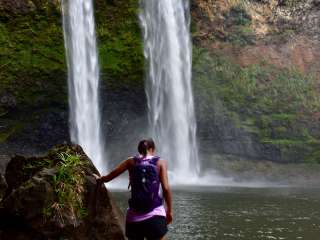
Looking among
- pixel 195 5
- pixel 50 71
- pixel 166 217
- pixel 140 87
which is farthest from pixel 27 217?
pixel 195 5

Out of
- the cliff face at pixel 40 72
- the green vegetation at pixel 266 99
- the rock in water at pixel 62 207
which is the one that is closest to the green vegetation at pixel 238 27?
the green vegetation at pixel 266 99

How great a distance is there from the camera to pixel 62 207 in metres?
6.84

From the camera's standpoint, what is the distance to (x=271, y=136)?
96.4 ft

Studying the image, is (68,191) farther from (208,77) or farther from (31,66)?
(208,77)

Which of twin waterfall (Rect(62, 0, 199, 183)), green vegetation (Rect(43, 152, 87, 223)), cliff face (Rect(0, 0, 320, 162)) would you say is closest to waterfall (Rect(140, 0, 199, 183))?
twin waterfall (Rect(62, 0, 199, 183))

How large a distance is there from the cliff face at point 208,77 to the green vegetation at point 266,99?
58 mm

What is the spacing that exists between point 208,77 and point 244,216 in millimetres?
18510

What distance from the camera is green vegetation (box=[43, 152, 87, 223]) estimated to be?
6.78m

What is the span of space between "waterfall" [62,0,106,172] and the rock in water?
63.2 ft

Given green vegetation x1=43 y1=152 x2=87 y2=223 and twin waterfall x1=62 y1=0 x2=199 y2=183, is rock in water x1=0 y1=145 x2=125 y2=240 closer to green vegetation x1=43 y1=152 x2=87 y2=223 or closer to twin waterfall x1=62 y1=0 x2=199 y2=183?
green vegetation x1=43 y1=152 x2=87 y2=223

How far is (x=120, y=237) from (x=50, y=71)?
65.3 feet

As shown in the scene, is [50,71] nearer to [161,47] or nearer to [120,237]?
[161,47]

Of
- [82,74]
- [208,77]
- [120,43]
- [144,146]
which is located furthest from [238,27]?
[144,146]

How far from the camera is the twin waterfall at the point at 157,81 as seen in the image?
26453 mm
